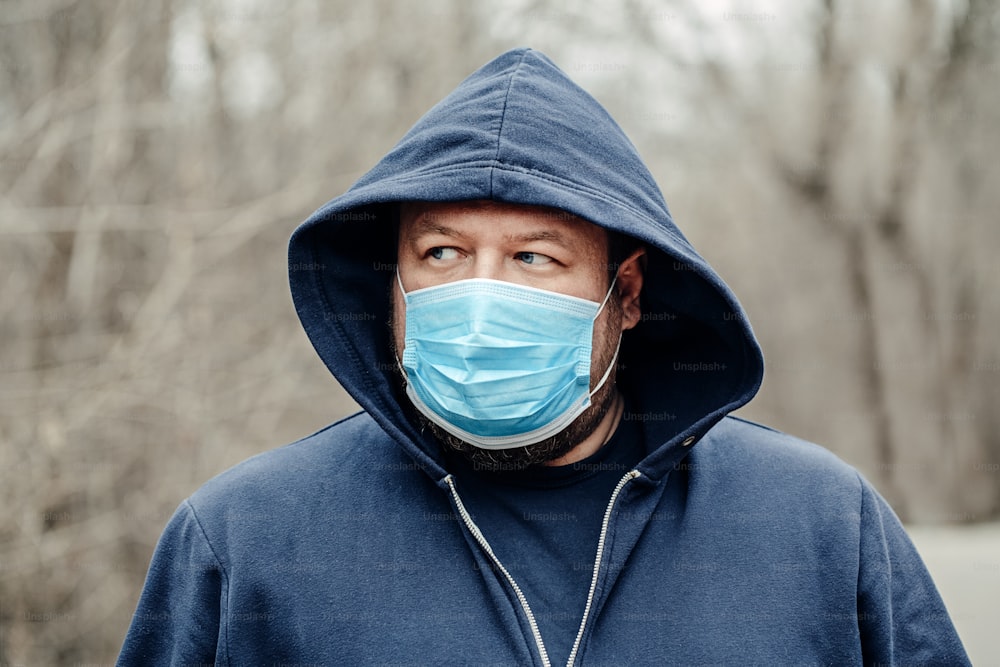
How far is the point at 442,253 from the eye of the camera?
2.42 meters

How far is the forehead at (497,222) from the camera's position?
7.65 ft

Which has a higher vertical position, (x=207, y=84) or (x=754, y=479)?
(x=207, y=84)

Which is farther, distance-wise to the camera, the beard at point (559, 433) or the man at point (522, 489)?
the beard at point (559, 433)

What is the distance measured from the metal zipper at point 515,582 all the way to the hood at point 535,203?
0.23 ft

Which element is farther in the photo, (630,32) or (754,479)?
(630,32)

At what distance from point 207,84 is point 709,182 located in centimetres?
864

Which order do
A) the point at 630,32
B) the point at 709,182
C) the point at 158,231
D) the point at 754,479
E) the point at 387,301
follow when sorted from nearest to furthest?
the point at 754,479
the point at 387,301
the point at 158,231
the point at 630,32
the point at 709,182

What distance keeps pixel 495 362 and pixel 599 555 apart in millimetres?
508

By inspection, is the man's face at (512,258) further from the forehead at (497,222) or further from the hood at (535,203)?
the hood at (535,203)

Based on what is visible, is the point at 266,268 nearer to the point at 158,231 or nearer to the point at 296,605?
the point at 158,231

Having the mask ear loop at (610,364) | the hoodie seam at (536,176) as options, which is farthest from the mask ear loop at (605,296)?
the hoodie seam at (536,176)

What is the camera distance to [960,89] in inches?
469

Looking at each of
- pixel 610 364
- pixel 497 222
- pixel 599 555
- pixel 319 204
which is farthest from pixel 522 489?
pixel 319 204

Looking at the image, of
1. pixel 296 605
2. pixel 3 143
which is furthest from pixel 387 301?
pixel 3 143
